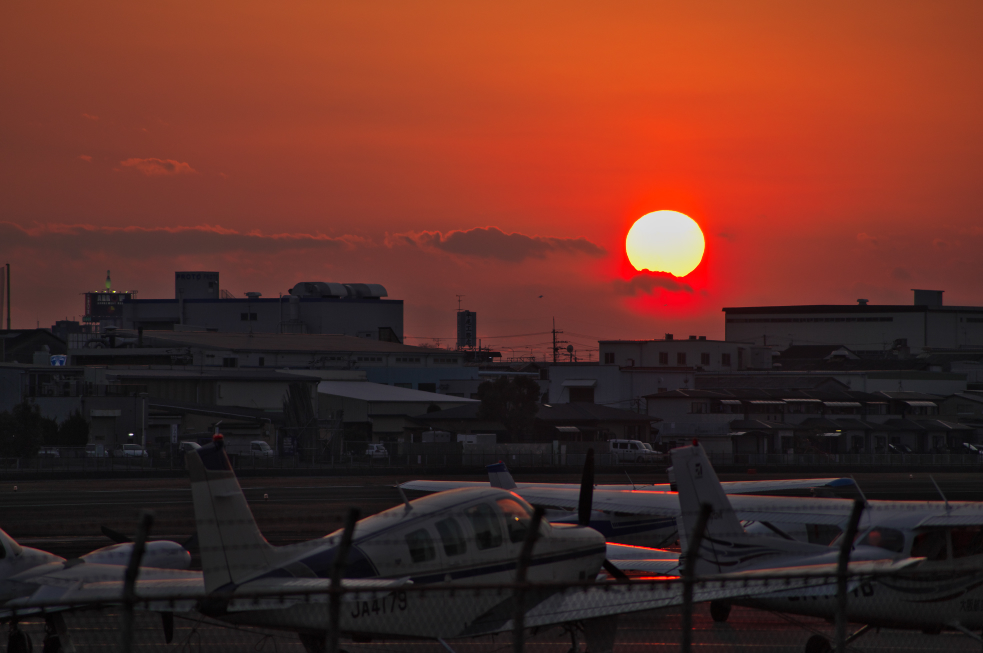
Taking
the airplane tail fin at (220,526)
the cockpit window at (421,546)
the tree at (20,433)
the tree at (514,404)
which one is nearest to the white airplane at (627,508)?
the cockpit window at (421,546)

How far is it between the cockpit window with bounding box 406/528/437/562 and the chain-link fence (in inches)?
15.4

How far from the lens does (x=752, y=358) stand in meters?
112

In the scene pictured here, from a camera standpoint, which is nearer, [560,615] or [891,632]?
[560,615]

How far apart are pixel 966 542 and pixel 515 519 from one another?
588 centimetres

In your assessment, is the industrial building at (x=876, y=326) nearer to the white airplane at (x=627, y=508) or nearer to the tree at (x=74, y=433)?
the tree at (x=74, y=433)

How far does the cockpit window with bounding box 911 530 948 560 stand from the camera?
12133mm

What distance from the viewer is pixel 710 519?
13219 millimetres

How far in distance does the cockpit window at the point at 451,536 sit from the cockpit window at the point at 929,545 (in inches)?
229

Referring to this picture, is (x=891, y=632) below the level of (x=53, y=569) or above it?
below

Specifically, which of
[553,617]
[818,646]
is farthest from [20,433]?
[553,617]

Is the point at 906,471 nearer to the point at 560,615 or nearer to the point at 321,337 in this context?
the point at 560,615

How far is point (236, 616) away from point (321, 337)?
103276 millimetres

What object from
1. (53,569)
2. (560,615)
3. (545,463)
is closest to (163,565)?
(53,569)

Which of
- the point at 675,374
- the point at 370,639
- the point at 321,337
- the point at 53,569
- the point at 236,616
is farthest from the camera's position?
the point at 321,337
